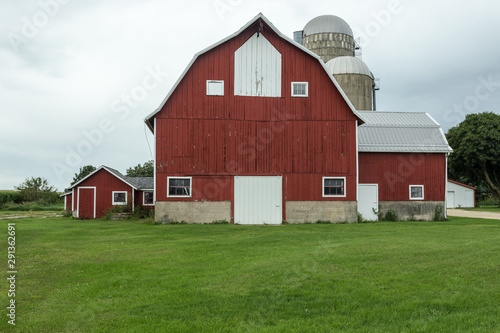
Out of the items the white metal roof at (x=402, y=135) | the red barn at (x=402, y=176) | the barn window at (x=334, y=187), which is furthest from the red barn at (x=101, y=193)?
the white metal roof at (x=402, y=135)

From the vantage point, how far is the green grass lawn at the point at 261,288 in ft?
18.8

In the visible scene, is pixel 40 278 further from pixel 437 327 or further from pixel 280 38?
pixel 280 38

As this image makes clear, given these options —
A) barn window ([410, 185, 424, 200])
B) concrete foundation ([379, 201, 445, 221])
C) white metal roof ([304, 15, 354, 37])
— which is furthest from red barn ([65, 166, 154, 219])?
white metal roof ([304, 15, 354, 37])

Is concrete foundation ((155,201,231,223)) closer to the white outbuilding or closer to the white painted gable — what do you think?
the white painted gable

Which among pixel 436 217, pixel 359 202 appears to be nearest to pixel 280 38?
pixel 359 202

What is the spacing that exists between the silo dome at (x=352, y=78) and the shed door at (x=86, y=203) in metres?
24.9

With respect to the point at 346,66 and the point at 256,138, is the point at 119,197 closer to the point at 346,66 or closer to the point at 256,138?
the point at 256,138

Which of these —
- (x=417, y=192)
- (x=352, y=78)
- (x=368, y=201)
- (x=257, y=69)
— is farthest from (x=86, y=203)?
(x=352, y=78)

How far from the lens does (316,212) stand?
21.4 meters

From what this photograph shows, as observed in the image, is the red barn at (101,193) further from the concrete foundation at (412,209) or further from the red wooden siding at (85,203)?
the concrete foundation at (412,209)

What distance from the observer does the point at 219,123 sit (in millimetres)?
21297

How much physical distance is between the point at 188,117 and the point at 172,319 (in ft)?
52.9

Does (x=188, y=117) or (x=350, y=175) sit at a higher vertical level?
(x=188, y=117)

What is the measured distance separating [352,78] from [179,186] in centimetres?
2677
